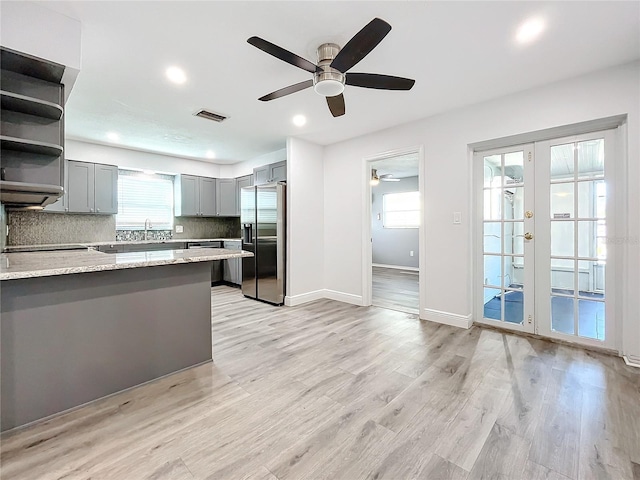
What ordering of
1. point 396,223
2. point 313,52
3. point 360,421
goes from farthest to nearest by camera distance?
point 396,223
point 313,52
point 360,421

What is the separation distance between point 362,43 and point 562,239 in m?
2.80

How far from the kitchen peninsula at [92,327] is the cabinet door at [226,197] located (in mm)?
4015

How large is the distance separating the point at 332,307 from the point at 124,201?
4333 mm

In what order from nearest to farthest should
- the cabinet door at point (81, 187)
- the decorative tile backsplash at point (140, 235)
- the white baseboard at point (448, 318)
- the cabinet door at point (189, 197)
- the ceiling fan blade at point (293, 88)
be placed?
1. the ceiling fan blade at point (293, 88)
2. the white baseboard at point (448, 318)
3. the cabinet door at point (81, 187)
4. the decorative tile backsplash at point (140, 235)
5. the cabinet door at point (189, 197)

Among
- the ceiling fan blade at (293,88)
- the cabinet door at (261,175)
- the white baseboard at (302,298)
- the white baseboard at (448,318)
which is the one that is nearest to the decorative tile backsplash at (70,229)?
the cabinet door at (261,175)

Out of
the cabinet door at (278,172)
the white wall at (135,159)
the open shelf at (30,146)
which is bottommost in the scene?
the open shelf at (30,146)

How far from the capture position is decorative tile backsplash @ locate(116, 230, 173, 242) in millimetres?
5332

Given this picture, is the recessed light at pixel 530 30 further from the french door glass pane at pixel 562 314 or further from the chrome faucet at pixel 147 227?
the chrome faucet at pixel 147 227

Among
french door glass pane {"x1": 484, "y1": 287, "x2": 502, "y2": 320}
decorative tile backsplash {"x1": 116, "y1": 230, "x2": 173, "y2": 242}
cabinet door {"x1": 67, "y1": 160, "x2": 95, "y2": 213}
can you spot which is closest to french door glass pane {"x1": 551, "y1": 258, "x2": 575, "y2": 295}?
french door glass pane {"x1": 484, "y1": 287, "x2": 502, "y2": 320}

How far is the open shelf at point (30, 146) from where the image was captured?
190cm

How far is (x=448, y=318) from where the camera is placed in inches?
136

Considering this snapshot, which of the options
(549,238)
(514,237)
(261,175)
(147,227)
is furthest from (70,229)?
(549,238)

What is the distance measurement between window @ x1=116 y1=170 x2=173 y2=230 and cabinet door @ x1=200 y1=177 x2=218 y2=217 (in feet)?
2.01

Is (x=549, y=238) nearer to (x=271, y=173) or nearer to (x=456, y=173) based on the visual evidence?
(x=456, y=173)
